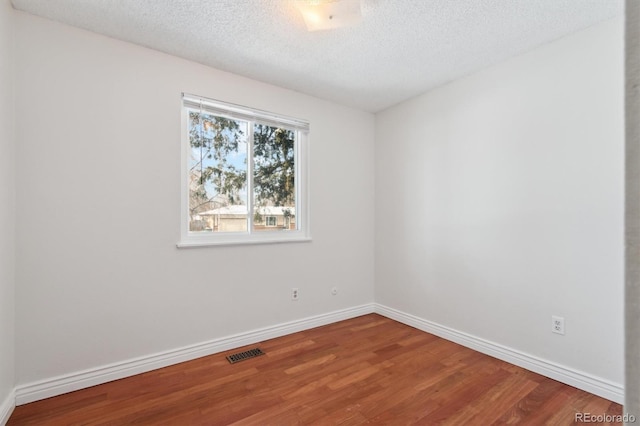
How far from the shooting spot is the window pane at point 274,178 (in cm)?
292

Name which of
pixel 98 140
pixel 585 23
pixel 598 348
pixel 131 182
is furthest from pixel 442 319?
pixel 98 140

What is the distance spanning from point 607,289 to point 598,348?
0.39 m

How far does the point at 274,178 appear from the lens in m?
3.03

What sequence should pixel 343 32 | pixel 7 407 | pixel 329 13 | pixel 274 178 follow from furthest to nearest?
pixel 274 178, pixel 343 32, pixel 329 13, pixel 7 407

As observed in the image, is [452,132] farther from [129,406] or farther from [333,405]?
[129,406]

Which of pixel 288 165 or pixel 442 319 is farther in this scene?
pixel 288 165

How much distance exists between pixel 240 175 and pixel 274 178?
36 cm

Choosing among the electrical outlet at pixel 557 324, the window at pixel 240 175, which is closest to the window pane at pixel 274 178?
the window at pixel 240 175

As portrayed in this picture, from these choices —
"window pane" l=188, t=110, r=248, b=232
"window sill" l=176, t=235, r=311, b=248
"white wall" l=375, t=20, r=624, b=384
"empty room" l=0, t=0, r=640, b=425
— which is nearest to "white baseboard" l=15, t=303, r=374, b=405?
"empty room" l=0, t=0, r=640, b=425

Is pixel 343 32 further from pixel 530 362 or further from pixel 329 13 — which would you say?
pixel 530 362

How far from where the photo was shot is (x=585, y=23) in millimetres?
1962

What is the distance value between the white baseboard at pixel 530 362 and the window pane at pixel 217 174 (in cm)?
206

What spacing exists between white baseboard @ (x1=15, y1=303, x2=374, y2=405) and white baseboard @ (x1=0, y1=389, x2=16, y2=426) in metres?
0.03
